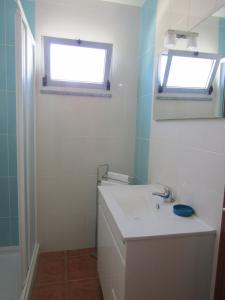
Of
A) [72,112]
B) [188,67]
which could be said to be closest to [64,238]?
[72,112]

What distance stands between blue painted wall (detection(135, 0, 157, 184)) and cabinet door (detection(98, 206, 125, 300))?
2.46 ft

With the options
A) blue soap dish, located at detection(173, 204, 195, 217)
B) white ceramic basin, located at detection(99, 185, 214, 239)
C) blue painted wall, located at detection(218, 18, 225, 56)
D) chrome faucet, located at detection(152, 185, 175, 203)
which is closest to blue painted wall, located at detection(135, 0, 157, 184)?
white ceramic basin, located at detection(99, 185, 214, 239)

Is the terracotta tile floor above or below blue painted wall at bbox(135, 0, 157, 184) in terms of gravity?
below

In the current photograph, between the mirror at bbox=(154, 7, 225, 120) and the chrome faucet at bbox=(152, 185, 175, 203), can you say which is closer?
the mirror at bbox=(154, 7, 225, 120)

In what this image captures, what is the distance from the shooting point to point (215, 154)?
1.10 meters

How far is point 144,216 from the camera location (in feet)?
4.62

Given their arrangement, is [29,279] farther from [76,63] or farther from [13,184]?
[76,63]

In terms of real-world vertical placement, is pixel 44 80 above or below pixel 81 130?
above

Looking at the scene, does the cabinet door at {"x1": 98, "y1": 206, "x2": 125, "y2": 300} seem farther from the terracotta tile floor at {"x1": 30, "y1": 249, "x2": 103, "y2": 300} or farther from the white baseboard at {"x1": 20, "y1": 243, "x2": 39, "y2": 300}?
the white baseboard at {"x1": 20, "y1": 243, "x2": 39, "y2": 300}

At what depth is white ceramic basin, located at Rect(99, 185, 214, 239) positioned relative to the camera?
3.51 feet

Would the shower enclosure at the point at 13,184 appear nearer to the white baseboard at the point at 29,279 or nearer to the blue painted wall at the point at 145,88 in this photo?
the white baseboard at the point at 29,279

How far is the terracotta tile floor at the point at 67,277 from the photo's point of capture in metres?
1.74

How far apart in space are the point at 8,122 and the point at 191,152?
5.41 feet

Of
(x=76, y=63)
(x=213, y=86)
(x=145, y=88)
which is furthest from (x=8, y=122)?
(x=213, y=86)
